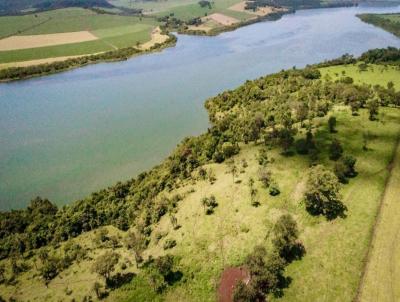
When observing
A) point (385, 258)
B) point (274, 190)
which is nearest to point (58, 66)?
point (274, 190)

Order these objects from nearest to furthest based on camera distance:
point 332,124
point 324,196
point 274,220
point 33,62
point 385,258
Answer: point 385,258, point 324,196, point 274,220, point 332,124, point 33,62

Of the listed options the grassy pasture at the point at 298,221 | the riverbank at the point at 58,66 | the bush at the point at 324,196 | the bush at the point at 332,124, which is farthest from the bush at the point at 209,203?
the riverbank at the point at 58,66

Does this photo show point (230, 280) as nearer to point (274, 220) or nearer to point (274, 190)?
point (274, 220)

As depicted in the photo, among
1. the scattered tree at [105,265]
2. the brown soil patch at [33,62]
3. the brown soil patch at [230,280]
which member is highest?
the brown soil patch at [33,62]

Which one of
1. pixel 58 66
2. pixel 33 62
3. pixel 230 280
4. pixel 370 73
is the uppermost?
pixel 33 62

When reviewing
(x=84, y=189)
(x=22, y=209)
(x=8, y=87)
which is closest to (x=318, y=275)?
(x=84, y=189)

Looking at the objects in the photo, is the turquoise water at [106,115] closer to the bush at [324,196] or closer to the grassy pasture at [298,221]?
the grassy pasture at [298,221]
